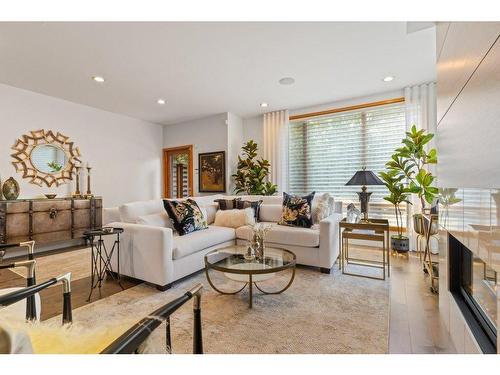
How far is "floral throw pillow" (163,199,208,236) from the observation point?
9.20ft

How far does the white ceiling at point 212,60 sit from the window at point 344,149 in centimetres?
44

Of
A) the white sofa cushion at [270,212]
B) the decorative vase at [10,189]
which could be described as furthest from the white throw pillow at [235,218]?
the decorative vase at [10,189]

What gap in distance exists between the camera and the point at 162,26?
222 cm

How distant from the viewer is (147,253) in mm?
2355

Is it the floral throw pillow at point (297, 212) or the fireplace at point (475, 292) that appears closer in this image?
the fireplace at point (475, 292)

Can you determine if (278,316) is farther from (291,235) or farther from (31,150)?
(31,150)

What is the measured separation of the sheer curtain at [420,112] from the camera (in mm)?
3525

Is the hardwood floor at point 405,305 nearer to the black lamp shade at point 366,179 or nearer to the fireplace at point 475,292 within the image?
the fireplace at point 475,292

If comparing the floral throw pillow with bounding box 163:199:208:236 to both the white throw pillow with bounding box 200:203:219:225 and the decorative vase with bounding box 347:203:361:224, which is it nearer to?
the white throw pillow with bounding box 200:203:219:225

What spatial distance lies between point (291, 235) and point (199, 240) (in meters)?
1.07

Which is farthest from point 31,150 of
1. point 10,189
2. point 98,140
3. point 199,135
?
point 199,135

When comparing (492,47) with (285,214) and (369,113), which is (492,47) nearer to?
(285,214)
